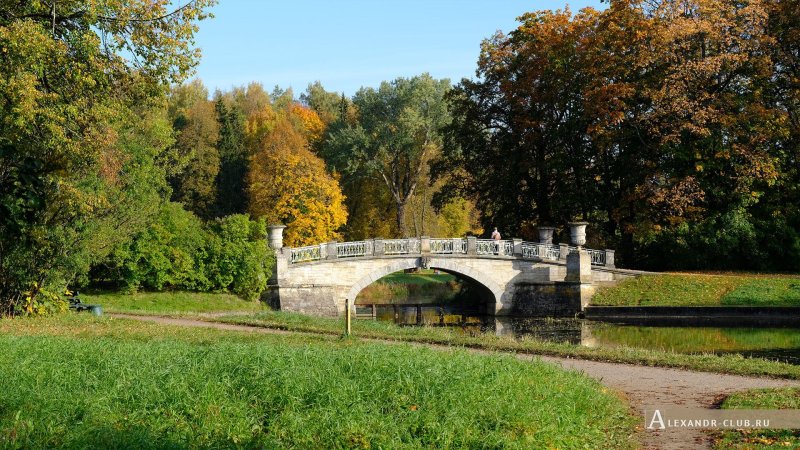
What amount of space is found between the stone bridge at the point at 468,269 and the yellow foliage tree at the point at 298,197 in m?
11.5

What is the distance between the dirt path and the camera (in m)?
8.02

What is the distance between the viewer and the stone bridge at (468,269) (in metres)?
30.6

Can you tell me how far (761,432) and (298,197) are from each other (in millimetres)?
37554

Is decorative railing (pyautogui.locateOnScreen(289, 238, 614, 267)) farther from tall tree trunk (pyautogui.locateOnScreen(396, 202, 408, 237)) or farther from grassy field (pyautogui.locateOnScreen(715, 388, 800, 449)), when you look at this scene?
grassy field (pyautogui.locateOnScreen(715, 388, 800, 449))

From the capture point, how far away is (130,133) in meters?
28.2

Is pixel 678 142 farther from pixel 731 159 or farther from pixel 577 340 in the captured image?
pixel 577 340

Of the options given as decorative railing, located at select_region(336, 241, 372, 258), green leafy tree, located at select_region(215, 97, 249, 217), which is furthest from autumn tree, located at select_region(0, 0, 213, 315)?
green leafy tree, located at select_region(215, 97, 249, 217)

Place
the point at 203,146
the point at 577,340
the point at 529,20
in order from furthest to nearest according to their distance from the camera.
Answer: the point at 203,146 < the point at 529,20 < the point at 577,340

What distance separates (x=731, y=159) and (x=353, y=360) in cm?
2598

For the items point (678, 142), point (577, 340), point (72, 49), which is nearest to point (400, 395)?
point (72, 49)

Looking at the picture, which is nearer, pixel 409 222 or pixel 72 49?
pixel 72 49

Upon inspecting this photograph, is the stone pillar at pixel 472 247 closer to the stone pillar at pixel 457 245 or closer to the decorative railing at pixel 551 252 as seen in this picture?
the stone pillar at pixel 457 245

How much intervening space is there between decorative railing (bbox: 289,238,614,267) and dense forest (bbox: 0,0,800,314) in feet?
6.66

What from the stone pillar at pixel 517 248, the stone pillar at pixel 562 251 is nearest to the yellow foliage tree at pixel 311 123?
the stone pillar at pixel 517 248
